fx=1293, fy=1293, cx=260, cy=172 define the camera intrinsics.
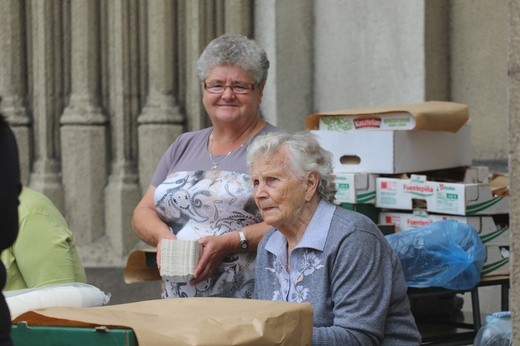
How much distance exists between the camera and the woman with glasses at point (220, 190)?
423 centimetres

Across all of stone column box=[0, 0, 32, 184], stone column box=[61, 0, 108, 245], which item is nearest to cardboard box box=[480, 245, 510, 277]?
stone column box=[61, 0, 108, 245]

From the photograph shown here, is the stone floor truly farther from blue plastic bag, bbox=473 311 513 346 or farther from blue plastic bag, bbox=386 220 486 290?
blue plastic bag, bbox=473 311 513 346

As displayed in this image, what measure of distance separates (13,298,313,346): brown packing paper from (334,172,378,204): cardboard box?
180 centimetres

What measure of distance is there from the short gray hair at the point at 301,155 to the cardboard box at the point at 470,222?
103 cm

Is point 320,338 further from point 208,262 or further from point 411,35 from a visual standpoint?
point 411,35

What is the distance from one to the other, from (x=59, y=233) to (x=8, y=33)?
10.1 feet

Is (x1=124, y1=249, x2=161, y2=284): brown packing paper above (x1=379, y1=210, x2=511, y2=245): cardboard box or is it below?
below

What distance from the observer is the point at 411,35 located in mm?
6320

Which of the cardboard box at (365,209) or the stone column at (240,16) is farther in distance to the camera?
the stone column at (240,16)

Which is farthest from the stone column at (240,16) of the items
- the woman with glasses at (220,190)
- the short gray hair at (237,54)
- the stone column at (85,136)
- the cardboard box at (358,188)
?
the short gray hair at (237,54)

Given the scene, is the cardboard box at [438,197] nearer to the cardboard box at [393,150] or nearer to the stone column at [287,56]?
the cardboard box at [393,150]

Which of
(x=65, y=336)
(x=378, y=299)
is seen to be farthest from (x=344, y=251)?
(x=65, y=336)

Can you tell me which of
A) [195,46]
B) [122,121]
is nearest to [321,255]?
[195,46]

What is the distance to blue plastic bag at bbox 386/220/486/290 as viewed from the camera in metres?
4.55
